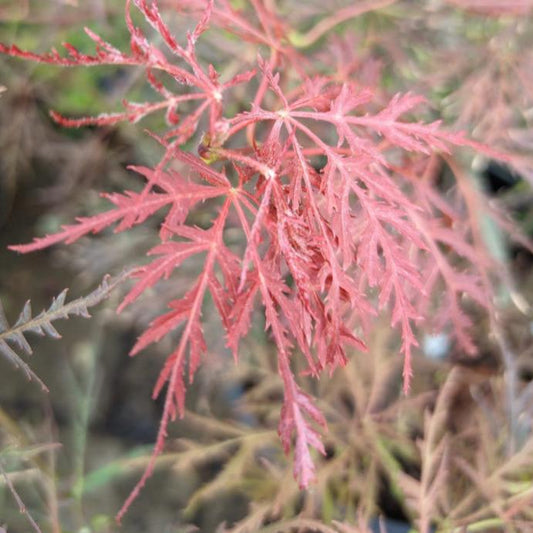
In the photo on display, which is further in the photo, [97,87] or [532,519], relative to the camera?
[97,87]

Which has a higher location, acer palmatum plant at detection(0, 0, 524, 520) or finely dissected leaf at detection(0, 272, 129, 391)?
acer palmatum plant at detection(0, 0, 524, 520)

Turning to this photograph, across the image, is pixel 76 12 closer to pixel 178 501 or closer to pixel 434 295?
pixel 434 295

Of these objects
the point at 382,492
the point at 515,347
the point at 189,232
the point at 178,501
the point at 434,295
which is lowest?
the point at 178,501

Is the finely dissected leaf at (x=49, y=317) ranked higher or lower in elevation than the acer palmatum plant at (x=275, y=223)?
lower

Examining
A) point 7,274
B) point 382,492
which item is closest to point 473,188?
point 382,492

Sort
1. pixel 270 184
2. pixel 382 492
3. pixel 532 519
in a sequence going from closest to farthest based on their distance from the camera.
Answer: pixel 270 184, pixel 532 519, pixel 382 492

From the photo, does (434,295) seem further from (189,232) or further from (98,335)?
(98,335)

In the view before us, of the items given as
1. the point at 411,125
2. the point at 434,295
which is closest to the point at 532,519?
the point at 434,295

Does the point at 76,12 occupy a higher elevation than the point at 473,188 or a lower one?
higher

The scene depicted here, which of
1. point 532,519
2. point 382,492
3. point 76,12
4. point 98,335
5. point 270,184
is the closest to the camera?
point 270,184
